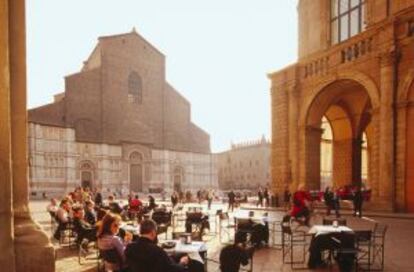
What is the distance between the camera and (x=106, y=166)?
42.0m

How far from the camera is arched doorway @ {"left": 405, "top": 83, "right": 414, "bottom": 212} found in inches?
555

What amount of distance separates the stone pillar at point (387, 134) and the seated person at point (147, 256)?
41.0ft

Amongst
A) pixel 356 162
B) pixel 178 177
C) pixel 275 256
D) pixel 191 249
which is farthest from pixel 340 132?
pixel 178 177

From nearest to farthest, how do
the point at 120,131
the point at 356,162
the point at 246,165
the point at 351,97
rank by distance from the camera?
1. the point at 351,97
2. the point at 356,162
3. the point at 120,131
4. the point at 246,165

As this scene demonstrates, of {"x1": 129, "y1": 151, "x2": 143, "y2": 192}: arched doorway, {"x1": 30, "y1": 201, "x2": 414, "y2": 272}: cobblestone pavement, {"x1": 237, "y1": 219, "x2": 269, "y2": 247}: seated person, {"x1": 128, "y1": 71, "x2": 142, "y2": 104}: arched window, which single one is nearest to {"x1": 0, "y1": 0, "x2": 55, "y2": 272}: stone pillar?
{"x1": 30, "y1": 201, "x2": 414, "y2": 272}: cobblestone pavement

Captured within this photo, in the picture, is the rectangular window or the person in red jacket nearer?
the person in red jacket

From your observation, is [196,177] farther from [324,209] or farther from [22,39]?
[22,39]

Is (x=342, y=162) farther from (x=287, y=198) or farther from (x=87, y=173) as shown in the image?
(x=87, y=173)

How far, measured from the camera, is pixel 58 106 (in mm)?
40250

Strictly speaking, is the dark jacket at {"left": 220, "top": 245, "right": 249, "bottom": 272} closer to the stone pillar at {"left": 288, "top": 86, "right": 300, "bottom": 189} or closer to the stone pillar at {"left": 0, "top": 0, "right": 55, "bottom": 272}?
the stone pillar at {"left": 0, "top": 0, "right": 55, "bottom": 272}

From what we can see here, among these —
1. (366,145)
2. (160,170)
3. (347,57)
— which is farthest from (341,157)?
(160,170)

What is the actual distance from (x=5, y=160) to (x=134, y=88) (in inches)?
1704

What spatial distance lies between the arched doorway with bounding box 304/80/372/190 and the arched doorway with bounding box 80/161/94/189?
1037 inches

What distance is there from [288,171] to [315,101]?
12.3 feet
